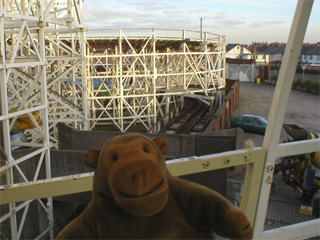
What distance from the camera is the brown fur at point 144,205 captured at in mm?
1619

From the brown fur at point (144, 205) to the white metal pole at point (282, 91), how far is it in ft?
2.61

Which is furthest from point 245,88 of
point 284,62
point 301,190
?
point 284,62

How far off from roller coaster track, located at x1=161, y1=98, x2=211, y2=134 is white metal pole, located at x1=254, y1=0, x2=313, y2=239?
1181 centimetres

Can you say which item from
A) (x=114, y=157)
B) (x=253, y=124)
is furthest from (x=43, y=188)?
(x=253, y=124)

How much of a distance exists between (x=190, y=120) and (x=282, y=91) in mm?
15138

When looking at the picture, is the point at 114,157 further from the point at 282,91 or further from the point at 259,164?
the point at 282,91

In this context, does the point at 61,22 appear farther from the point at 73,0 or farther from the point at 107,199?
the point at 107,199

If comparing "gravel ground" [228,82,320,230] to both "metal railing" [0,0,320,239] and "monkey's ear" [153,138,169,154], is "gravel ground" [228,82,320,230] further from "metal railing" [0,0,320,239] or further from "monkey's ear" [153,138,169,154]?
"monkey's ear" [153,138,169,154]

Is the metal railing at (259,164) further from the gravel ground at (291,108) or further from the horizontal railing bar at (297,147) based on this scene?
the gravel ground at (291,108)

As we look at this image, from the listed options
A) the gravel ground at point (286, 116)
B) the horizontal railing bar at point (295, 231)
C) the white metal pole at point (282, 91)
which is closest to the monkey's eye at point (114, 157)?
the white metal pole at point (282, 91)

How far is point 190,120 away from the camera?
17594mm

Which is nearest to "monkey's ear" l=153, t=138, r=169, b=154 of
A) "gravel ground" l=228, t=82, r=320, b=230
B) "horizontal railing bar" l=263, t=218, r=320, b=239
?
"horizontal railing bar" l=263, t=218, r=320, b=239

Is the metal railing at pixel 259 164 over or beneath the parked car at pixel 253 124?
over

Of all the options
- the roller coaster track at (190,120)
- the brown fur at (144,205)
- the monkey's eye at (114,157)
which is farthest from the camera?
the roller coaster track at (190,120)
